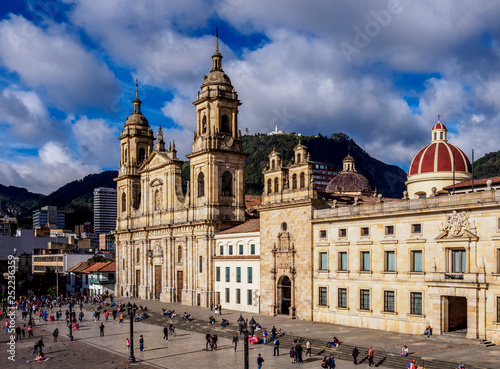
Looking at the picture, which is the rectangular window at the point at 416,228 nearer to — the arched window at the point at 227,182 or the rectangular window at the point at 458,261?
the rectangular window at the point at 458,261

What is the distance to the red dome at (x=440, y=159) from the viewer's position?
5381 cm

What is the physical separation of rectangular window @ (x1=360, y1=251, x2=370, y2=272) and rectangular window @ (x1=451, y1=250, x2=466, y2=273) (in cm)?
786

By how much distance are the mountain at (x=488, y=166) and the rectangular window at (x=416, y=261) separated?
88847mm

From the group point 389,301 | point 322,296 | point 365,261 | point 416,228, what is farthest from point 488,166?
point 416,228

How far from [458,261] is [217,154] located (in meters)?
36.0

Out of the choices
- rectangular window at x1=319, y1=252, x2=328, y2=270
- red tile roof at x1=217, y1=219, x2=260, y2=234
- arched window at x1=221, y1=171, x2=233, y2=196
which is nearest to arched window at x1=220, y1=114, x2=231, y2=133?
arched window at x1=221, y1=171, x2=233, y2=196

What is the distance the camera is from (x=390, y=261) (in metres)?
44.1

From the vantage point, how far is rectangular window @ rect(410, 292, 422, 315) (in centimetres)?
4159

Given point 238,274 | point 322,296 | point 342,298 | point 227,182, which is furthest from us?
point 227,182

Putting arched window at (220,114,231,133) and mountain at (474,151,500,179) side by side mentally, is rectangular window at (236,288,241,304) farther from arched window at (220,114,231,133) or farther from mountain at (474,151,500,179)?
mountain at (474,151,500,179)

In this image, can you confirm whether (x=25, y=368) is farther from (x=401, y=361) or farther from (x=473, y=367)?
(x=473, y=367)

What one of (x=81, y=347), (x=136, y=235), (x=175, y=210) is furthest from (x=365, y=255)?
(x=136, y=235)

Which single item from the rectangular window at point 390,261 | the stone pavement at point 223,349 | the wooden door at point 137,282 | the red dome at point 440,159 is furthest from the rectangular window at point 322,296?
the wooden door at point 137,282

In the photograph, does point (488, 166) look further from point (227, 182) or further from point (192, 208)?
point (192, 208)
